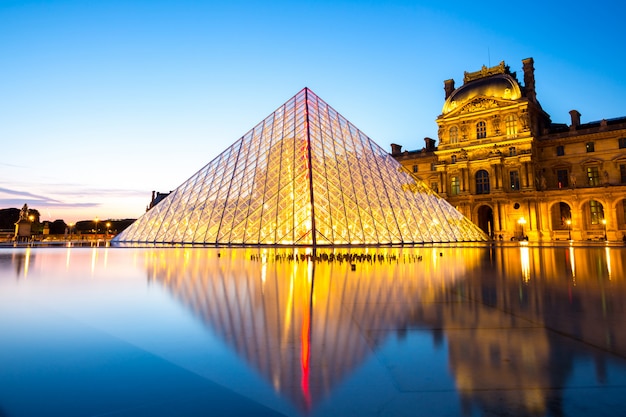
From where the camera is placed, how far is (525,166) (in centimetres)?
3762

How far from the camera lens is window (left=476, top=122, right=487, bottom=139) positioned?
4081cm

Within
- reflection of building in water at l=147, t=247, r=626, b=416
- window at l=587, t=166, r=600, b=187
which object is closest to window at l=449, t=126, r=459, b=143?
window at l=587, t=166, r=600, b=187

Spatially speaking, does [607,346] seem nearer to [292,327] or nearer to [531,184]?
[292,327]

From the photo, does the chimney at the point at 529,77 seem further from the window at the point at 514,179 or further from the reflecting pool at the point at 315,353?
the reflecting pool at the point at 315,353

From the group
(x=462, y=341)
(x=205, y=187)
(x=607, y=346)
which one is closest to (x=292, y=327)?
(x=462, y=341)

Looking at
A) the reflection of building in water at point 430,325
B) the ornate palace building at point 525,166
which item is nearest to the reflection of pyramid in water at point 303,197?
the ornate palace building at point 525,166

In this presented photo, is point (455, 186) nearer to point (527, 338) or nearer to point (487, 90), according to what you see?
point (487, 90)

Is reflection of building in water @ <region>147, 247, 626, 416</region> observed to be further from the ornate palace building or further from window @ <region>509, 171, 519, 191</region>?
window @ <region>509, 171, 519, 191</region>

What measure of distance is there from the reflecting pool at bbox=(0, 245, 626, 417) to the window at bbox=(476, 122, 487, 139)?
128ft

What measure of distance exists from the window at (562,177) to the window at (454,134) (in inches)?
440

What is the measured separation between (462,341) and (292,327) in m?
1.62

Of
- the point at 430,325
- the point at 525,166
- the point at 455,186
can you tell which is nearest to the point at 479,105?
the point at 525,166

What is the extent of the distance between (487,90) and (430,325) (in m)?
44.3

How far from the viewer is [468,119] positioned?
41406 millimetres
